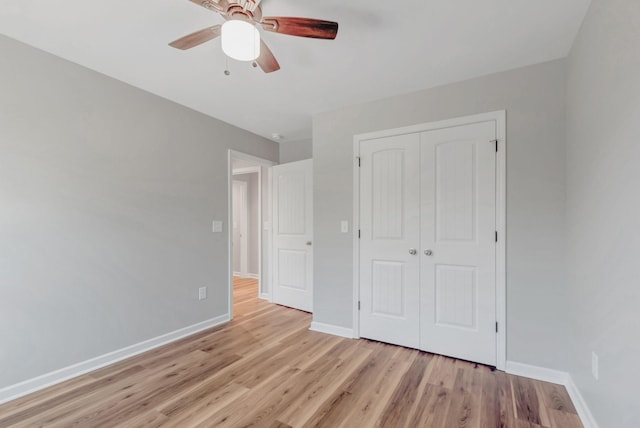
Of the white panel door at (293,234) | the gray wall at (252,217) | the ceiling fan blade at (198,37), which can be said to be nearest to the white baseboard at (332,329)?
the white panel door at (293,234)

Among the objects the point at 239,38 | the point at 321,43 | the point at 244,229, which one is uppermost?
the point at 321,43

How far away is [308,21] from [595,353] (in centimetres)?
239

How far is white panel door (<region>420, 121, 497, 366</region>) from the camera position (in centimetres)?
238

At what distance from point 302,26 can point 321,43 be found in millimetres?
557

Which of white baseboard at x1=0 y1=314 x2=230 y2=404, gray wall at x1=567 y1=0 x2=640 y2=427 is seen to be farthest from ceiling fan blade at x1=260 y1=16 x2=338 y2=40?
white baseboard at x1=0 y1=314 x2=230 y2=404

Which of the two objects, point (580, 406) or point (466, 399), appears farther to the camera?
point (466, 399)

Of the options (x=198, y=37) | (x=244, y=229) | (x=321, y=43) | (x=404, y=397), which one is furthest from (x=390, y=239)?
(x=244, y=229)

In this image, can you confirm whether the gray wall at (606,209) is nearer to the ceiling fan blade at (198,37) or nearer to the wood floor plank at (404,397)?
the wood floor plank at (404,397)

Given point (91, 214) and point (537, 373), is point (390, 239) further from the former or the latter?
point (91, 214)

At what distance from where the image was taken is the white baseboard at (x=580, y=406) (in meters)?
1.62

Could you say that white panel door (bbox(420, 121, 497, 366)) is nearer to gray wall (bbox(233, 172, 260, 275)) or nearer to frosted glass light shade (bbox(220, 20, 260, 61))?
frosted glass light shade (bbox(220, 20, 260, 61))

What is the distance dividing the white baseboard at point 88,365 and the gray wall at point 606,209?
331cm

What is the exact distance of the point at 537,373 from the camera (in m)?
2.18

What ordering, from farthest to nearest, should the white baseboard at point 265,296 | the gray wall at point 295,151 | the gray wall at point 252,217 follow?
the gray wall at point 252,217
the white baseboard at point 265,296
the gray wall at point 295,151
